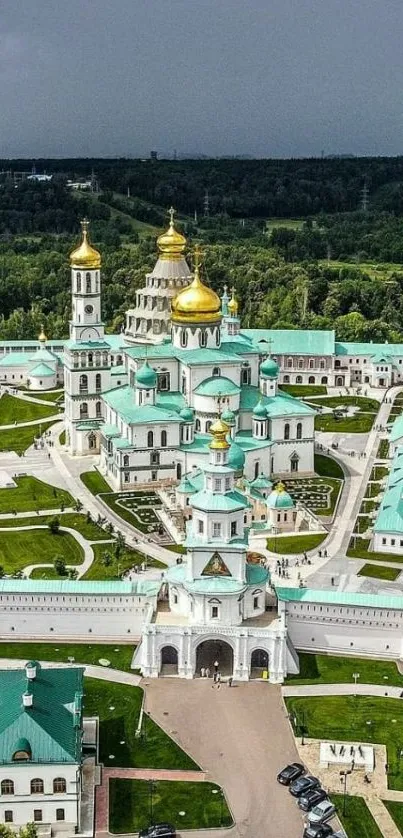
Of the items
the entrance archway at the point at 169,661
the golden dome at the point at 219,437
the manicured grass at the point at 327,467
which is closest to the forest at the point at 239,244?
the manicured grass at the point at 327,467

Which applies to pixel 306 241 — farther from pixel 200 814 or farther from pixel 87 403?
pixel 200 814

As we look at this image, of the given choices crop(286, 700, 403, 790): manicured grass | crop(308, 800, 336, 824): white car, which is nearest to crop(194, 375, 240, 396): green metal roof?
crop(286, 700, 403, 790): manicured grass

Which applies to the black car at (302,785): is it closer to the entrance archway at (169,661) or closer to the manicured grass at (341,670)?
the manicured grass at (341,670)

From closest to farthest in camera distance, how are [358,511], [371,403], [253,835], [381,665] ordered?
[253,835]
[381,665]
[358,511]
[371,403]

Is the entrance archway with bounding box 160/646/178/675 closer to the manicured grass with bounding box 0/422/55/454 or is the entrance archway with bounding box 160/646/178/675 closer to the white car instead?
the white car

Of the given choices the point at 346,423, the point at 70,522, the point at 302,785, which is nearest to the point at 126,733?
the point at 302,785

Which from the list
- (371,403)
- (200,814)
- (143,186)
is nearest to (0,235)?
(143,186)
